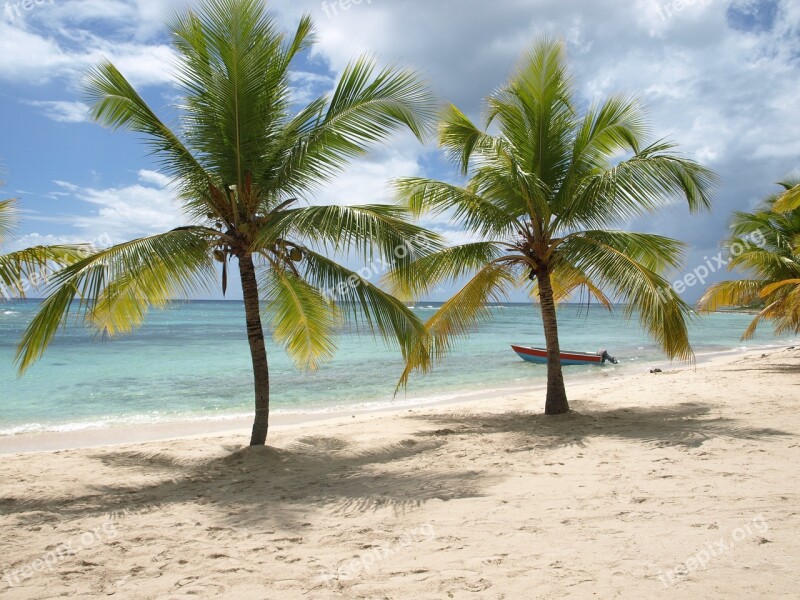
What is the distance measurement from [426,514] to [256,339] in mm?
3702

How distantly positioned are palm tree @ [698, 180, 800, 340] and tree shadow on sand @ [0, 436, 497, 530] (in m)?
12.1

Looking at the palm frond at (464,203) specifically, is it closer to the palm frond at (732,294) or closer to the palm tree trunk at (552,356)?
the palm tree trunk at (552,356)

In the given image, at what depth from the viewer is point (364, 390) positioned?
16078 mm

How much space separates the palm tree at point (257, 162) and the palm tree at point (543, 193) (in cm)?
184

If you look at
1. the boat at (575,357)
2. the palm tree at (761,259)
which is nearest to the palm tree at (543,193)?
the palm tree at (761,259)

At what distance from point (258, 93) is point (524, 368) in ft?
53.5

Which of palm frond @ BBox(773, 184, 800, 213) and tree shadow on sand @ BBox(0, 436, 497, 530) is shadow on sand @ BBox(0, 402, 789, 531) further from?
palm frond @ BBox(773, 184, 800, 213)

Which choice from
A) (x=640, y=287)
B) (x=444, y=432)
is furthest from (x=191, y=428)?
(x=640, y=287)

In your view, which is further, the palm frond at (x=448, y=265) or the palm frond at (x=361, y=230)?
the palm frond at (x=448, y=265)

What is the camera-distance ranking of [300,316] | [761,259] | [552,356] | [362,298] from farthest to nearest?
[761,259] < [552,356] < [300,316] < [362,298]

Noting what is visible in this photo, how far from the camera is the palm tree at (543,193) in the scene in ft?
27.7

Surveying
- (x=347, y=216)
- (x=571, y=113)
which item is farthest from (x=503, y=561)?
(x=571, y=113)

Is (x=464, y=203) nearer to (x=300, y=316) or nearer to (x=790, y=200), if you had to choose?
(x=300, y=316)

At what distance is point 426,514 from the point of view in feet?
15.2
